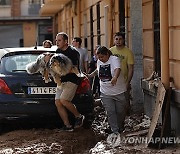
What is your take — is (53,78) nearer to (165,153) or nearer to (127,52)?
(127,52)

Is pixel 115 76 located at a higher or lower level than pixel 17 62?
lower

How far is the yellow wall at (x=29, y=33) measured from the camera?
1681 inches

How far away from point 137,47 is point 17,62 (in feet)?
8.00

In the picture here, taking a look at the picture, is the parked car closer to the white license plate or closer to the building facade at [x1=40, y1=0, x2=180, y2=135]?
the white license plate

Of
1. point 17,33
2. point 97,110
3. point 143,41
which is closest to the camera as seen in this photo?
point 143,41

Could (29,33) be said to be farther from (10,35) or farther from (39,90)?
(39,90)

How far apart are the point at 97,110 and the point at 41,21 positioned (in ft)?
112

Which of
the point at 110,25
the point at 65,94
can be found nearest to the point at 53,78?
the point at 65,94

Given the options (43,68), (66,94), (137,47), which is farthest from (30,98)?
(137,47)

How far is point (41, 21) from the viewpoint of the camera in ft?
143

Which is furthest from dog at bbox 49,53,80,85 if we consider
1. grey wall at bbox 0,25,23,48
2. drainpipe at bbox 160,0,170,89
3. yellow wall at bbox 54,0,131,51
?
grey wall at bbox 0,25,23,48

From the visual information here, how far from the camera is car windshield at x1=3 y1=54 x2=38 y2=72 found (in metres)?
8.34

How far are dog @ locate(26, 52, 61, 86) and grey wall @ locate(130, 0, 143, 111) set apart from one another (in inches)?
82.8

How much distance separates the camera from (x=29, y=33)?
4300 cm
